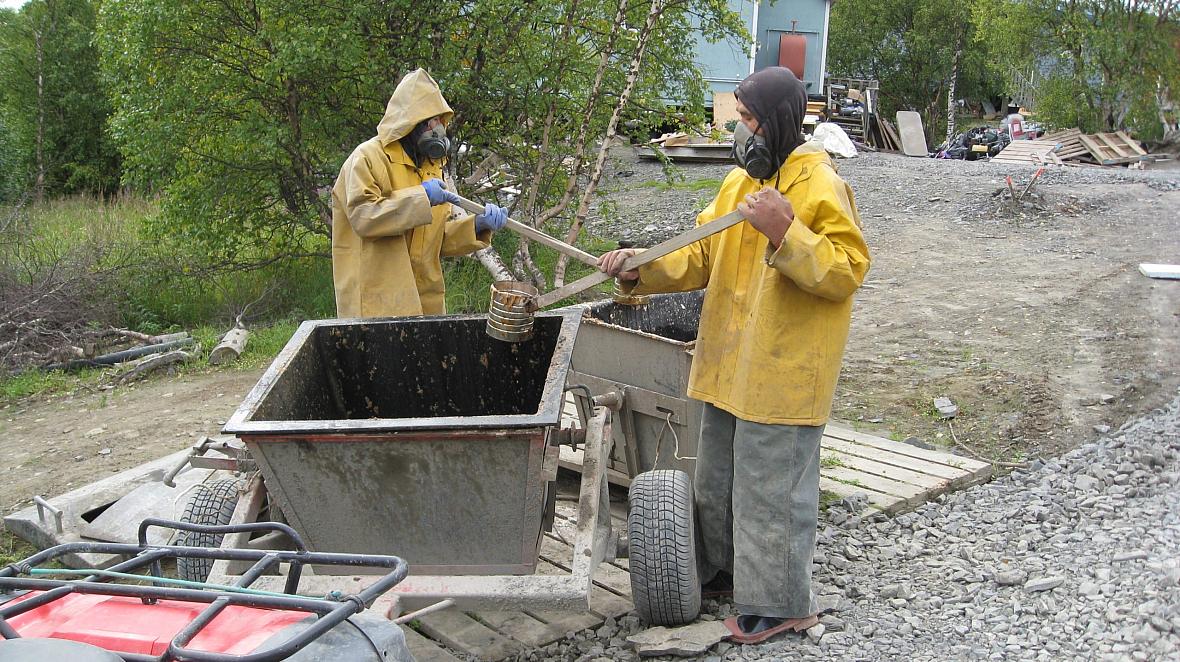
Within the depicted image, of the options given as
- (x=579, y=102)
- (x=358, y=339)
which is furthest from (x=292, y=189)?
→ (x=358, y=339)

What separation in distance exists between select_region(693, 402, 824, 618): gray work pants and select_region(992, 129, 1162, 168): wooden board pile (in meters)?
19.3

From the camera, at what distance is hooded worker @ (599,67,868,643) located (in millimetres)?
3141

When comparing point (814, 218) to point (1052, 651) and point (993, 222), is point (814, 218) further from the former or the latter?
point (993, 222)

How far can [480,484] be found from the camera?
308 cm

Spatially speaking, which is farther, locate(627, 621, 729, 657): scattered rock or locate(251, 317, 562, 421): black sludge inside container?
locate(251, 317, 562, 421): black sludge inside container

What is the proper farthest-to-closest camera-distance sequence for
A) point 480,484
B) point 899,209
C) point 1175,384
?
point 899,209
point 1175,384
point 480,484

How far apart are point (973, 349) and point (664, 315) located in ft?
11.2

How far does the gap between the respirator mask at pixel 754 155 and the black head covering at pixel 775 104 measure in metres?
0.02

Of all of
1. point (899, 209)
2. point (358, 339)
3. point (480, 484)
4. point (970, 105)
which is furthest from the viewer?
point (970, 105)

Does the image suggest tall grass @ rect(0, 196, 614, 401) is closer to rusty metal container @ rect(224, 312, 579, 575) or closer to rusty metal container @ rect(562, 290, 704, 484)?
rusty metal container @ rect(562, 290, 704, 484)

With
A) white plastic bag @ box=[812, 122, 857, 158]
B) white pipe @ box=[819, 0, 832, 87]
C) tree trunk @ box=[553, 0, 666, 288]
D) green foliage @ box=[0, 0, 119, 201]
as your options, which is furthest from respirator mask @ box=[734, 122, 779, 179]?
white pipe @ box=[819, 0, 832, 87]

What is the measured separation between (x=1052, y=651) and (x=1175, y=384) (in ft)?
13.8

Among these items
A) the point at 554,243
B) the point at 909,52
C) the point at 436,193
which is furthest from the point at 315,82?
the point at 909,52

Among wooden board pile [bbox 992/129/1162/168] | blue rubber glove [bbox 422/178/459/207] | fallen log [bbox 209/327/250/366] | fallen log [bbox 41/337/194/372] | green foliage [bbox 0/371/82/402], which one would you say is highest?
blue rubber glove [bbox 422/178/459/207]
